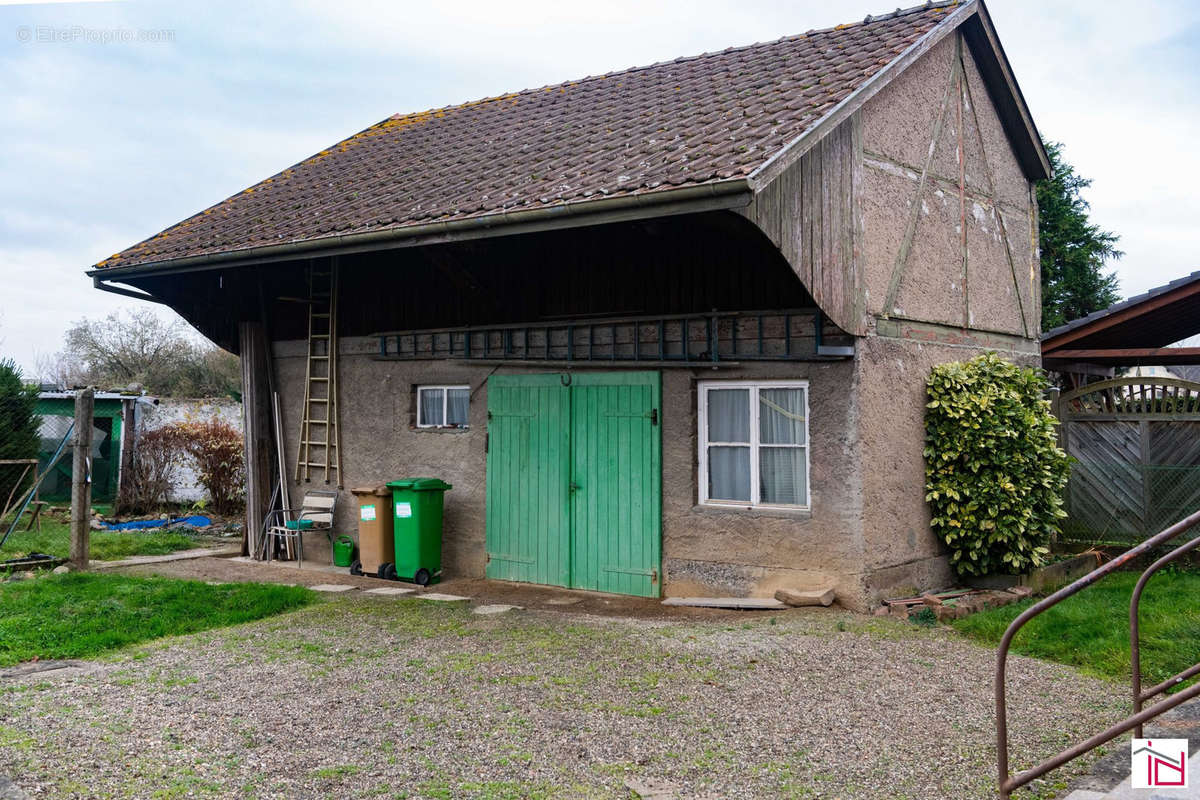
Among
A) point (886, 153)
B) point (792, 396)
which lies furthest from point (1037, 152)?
point (792, 396)

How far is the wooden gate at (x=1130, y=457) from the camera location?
36.4ft

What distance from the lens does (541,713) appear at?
5.79m

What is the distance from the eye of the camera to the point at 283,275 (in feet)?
42.4

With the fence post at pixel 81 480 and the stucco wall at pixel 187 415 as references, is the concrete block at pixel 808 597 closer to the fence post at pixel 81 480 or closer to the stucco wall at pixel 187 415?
the fence post at pixel 81 480

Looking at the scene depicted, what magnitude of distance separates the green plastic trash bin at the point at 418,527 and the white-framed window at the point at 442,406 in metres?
0.85

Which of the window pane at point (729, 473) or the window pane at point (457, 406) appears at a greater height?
the window pane at point (457, 406)

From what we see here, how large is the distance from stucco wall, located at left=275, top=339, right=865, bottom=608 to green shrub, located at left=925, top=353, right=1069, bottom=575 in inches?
55.7

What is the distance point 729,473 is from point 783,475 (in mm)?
544

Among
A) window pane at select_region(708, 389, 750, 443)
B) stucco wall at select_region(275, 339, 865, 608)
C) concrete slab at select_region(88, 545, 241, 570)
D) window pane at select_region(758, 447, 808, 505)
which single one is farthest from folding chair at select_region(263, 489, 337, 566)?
window pane at select_region(758, 447, 808, 505)

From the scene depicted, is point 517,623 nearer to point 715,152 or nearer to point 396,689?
point 396,689

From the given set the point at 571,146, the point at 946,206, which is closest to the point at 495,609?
the point at 571,146

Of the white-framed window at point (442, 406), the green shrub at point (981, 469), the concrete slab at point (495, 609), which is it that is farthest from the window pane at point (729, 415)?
the white-framed window at point (442, 406)

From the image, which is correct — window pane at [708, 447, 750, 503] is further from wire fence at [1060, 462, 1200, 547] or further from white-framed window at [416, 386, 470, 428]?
wire fence at [1060, 462, 1200, 547]

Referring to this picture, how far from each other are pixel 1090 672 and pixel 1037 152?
7.21m
